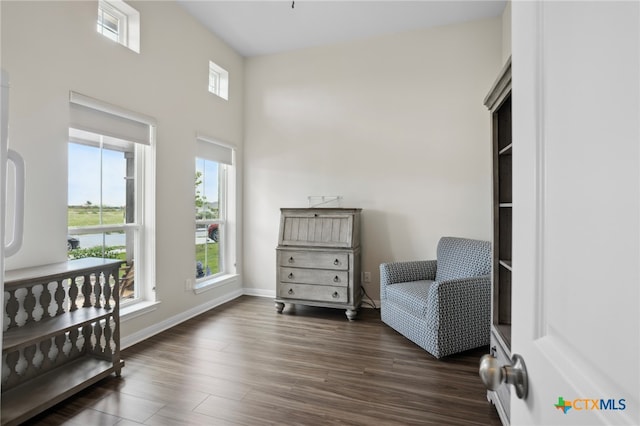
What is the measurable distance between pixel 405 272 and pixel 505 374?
2.76m

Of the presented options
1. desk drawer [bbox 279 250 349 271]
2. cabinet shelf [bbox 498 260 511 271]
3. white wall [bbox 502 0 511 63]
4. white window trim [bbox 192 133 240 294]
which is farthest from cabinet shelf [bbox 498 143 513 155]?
white window trim [bbox 192 133 240 294]

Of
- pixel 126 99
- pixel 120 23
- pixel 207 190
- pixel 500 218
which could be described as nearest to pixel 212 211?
pixel 207 190

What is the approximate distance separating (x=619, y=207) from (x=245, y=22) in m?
4.04

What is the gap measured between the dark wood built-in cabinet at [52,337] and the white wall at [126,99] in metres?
0.24

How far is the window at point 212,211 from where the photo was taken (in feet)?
12.4

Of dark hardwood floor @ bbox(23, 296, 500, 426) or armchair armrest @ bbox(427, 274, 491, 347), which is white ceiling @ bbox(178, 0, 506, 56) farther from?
dark hardwood floor @ bbox(23, 296, 500, 426)

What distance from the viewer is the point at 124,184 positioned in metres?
2.87

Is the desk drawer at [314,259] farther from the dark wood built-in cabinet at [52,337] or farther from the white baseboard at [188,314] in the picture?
the dark wood built-in cabinet at [52,337]

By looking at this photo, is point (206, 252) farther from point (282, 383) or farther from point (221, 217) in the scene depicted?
point (282, 383)

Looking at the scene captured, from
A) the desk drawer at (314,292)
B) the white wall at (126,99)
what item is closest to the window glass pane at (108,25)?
the white wall at (126,99)

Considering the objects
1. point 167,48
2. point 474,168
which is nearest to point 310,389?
point 474,168

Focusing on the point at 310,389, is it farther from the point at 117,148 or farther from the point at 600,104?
the point at 117,148

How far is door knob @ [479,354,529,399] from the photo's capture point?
54 centimetres

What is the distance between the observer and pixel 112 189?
2.75 meters
